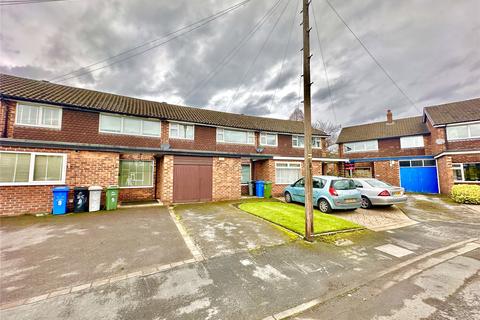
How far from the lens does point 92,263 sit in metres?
3.96

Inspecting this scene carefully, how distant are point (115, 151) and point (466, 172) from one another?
2306cm

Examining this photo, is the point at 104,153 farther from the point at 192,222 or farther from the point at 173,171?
the point at 192,222

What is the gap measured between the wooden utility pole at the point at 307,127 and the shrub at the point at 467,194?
1261 centimetres

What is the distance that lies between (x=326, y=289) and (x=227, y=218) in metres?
4.86

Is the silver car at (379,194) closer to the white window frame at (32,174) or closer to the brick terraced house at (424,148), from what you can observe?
the brick terraced house at (424,148)

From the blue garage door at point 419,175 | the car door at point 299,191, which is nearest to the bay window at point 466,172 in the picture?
the blue garage door at point 419,175

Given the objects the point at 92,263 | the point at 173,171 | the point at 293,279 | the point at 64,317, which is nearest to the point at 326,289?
the point at 293,279

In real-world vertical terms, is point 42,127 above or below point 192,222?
above

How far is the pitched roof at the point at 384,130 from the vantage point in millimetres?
20344

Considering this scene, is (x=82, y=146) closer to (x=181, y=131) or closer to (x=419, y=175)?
(x=181, y=131)

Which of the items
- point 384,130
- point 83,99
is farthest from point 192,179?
point 384,130

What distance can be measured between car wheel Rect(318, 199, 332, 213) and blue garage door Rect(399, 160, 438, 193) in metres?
15.5

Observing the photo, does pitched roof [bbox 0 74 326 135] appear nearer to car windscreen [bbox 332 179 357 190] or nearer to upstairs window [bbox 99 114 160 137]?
upstairs window [bbox 99 114 160 137]

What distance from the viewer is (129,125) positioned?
1244 centimetres
